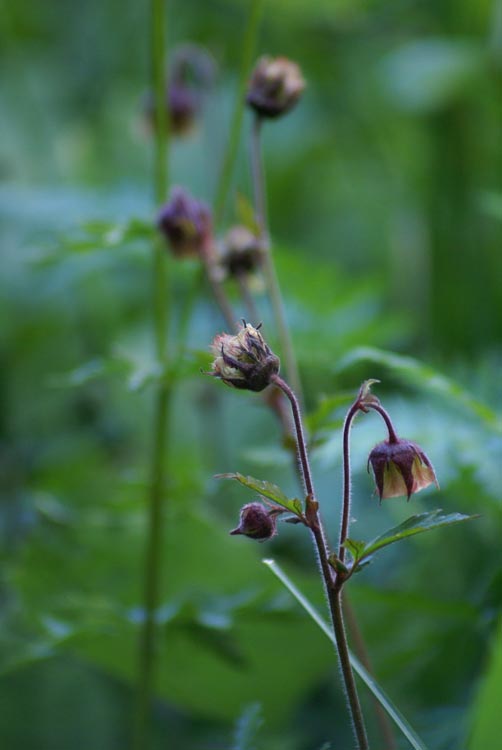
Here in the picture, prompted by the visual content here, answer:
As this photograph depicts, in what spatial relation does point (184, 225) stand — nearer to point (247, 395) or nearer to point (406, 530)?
point (247, 395)

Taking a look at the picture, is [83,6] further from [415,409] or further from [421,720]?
[421,720]

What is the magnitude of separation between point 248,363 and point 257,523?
0.10 meters

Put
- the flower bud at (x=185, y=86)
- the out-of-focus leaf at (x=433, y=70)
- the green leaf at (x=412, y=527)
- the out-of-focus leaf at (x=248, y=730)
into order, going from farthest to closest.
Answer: the out-of-focus leaf at (x=433, y=70) < the flower bud at (x=185, y=86) < the out-of-focus leaf at (x=248, y=730) < the green leaf at (x=412, y=527)

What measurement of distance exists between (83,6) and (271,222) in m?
0.96

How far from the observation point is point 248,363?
553 mm

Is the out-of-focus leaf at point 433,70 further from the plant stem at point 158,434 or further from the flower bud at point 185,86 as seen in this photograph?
the plant stem at point 158,434

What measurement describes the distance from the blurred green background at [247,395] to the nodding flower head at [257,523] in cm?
16

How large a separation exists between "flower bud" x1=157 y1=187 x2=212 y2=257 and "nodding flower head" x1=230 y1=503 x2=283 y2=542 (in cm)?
38

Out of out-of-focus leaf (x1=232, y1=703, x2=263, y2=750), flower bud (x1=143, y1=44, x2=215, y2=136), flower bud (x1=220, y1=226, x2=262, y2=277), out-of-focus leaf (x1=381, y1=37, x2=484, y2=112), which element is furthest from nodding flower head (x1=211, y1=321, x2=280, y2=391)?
out-of-focus leaf (x1=381, y1=37, x2=484, y2=112)

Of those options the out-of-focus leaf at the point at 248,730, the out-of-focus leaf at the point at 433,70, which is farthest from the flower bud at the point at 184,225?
the out-of-focus leaf at the point at 433,70

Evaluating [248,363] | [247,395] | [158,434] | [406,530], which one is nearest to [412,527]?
[406,530]

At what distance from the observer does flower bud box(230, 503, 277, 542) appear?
0.57 metres

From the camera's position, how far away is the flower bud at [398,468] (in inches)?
23.0

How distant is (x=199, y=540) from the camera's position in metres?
1.21
